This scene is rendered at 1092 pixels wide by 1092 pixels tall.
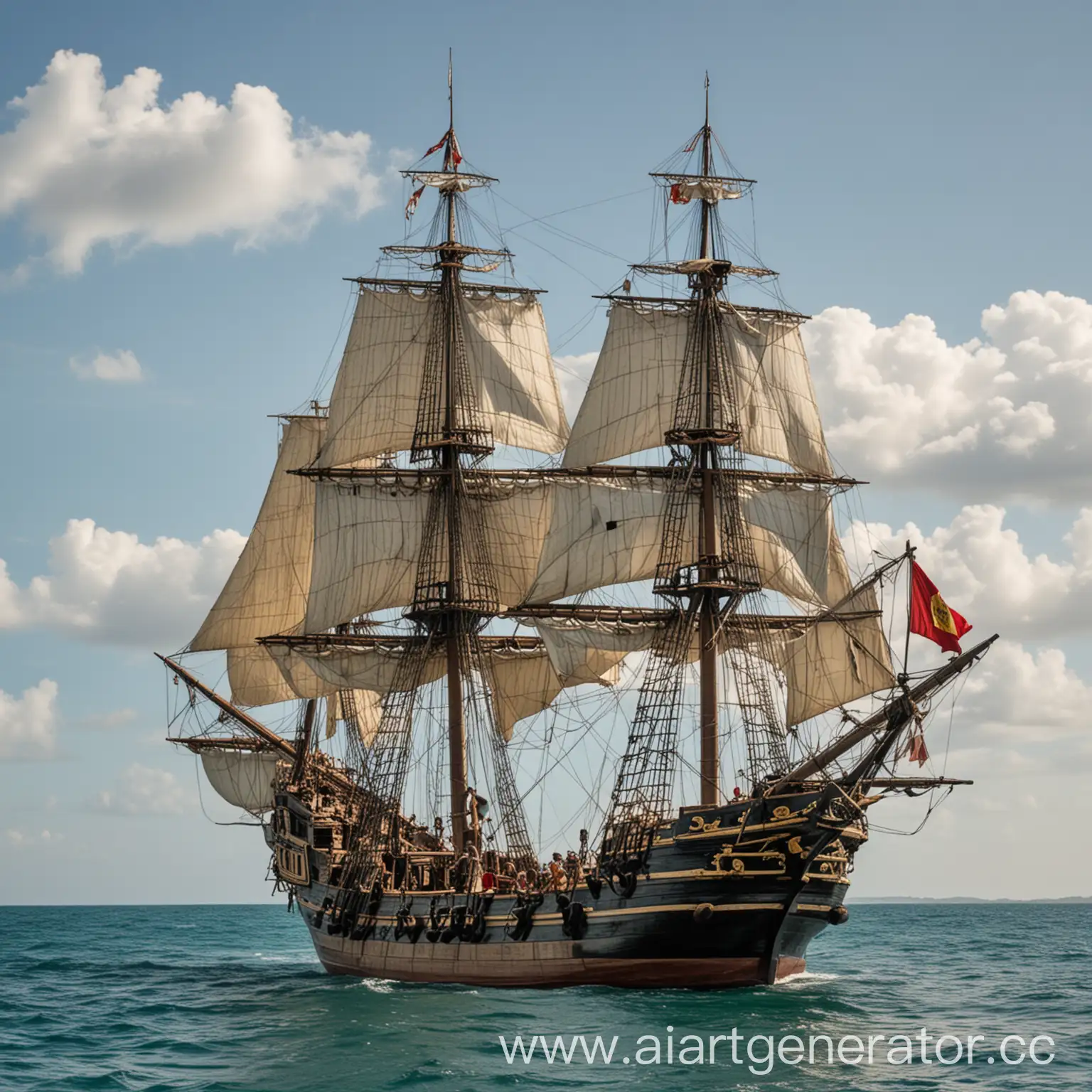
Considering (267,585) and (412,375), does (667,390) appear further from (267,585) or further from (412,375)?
(267,585)

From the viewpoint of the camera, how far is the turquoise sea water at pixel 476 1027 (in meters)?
35.9

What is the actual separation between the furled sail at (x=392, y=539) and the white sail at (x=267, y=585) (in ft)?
22.2

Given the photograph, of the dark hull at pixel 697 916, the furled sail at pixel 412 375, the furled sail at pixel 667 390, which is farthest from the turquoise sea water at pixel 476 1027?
the furled sail at pixel 412 375

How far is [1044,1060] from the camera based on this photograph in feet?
127

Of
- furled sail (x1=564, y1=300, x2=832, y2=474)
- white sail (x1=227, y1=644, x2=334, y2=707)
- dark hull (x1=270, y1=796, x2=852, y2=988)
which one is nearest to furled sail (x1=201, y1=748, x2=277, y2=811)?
white sail (x1=227, y1=644, x2=334, y2=707)

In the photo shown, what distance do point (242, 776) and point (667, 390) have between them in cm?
3254

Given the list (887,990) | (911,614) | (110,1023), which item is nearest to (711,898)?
(911,614)

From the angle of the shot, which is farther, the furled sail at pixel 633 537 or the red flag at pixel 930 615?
the furled sail at pixel 633 537

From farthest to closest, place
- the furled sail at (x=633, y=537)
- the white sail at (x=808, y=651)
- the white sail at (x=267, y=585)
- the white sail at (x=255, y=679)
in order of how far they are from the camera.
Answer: the white sail at (x=255, y=679) → the white sail at (x=267, y=585) → the furled sail at (x=633, y=537) → the white sail at (x=808, y=651)

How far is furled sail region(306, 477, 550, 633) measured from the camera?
6612 centimetres

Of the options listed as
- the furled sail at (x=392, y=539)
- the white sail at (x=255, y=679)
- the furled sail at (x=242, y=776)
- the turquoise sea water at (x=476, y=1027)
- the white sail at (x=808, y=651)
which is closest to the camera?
the turquoise sea water at (x=476, y=1027)

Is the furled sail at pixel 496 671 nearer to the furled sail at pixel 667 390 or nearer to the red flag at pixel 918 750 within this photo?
the furled sail at pixel 667 390

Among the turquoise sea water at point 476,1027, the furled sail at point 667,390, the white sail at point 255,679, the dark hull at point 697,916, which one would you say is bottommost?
the turquoise sea water at point 476,1027

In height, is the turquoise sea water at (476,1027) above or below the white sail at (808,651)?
below
